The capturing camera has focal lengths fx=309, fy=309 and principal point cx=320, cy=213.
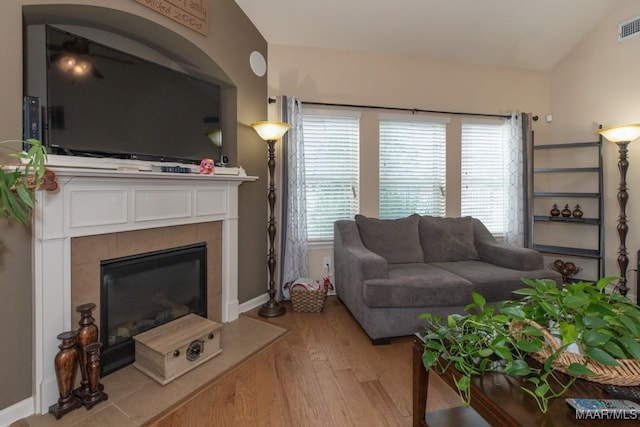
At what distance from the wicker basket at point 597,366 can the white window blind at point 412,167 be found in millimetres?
2493

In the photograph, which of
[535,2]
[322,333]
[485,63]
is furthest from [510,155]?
[322,333]

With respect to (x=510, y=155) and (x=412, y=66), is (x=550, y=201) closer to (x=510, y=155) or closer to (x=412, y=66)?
(x=510, y=155)

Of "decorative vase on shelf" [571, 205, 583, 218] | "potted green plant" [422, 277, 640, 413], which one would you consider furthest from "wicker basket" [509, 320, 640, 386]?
"decorative vase on shelf" [571, 205, 583, 218]

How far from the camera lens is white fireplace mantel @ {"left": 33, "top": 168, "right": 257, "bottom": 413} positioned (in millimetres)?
1539

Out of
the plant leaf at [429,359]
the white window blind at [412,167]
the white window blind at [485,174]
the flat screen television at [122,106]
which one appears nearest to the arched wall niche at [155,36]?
the flat screen television at [122,106]

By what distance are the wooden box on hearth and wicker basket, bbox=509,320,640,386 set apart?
5.95 feet

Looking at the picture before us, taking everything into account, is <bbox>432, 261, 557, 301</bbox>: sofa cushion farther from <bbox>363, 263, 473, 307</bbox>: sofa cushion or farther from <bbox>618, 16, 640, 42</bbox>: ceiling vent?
<bbox>618, 16, 640, 42</bbox>: ceiling vent

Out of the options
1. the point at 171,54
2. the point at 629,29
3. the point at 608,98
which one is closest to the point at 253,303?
the point at 171,54

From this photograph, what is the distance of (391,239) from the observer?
3.04m

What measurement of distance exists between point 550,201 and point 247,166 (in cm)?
Result: 365

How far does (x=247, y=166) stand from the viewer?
9.39 feet

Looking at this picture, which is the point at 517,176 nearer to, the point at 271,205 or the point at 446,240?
the point at 446,240

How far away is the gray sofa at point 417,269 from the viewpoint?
2258 mm

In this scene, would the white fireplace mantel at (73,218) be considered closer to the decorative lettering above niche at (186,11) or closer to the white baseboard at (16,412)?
the white baseboard at (16,412)
